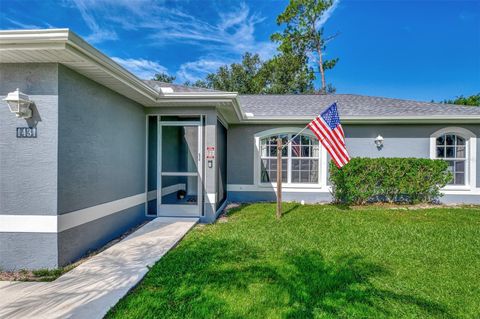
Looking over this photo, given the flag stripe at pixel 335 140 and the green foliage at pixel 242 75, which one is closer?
the flag stripe at pixel 335 140

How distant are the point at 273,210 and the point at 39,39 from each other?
243 inches

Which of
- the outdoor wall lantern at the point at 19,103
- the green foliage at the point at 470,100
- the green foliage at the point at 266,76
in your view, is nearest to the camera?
the outdoor wall lantern at the point at 19,103

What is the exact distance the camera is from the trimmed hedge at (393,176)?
7.79m

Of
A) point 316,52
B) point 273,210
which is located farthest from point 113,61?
point 316,52

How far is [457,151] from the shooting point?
334 inches

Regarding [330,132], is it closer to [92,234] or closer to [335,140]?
[335,140]

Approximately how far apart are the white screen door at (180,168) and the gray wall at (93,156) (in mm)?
706

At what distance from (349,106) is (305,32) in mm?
14126

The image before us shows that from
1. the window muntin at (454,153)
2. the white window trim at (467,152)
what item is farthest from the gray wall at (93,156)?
the window muntin at (454,153)

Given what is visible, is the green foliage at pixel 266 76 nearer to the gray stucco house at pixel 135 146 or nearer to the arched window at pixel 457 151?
the gray stucco house at pixel 135 146

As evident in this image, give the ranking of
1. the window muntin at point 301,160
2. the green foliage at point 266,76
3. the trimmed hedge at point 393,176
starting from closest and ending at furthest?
the trimmed hedge at point 393,176 → the window muntin at point 301,160 → the green foliage at point 266,76

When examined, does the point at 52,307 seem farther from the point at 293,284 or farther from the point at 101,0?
the point at 101,0

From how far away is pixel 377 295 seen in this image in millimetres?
2814

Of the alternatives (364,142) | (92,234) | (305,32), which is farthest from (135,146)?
(305,32)
